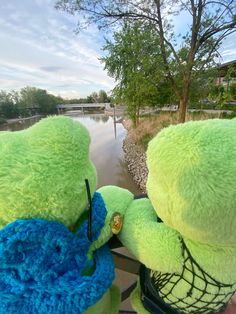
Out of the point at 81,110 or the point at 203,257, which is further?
the point at 81,110

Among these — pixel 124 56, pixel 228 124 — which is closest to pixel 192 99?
pixel 124 56

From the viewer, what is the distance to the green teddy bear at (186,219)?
0.39 meters

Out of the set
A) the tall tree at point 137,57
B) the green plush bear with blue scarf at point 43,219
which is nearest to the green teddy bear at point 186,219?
the green plush bear with blue scarf at point 43,219

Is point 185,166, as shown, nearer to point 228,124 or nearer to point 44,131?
point 228,124

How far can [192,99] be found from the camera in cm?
1021

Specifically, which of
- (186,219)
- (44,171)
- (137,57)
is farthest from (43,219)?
(137,57)

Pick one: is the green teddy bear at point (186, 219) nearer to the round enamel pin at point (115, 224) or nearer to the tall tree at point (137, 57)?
the round enamel pin at point (115, 224)

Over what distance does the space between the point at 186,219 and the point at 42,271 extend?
0.28 meters

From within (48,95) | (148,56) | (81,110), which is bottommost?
(81,110)

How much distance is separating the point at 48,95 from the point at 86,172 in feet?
105

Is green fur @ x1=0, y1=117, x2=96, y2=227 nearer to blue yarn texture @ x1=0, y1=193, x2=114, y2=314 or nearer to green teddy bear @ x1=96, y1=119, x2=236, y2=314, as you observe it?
blue yarn texture @ x1=0, y1=193, x2=114, y2=314

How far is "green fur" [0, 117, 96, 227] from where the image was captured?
1.35 ft

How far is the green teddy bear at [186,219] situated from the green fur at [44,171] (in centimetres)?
14

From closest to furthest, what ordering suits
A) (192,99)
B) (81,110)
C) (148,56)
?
(148,56) → (192,99) → (81,110)
